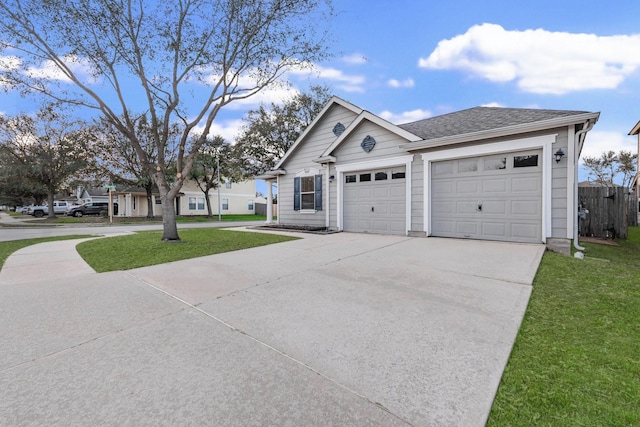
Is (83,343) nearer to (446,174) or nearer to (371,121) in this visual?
(446,174)

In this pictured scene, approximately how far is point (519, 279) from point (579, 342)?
1.92 meters

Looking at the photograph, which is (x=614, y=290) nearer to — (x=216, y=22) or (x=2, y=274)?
(x=2, y=274)

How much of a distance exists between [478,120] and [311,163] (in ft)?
19.5

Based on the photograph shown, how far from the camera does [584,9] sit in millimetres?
8141

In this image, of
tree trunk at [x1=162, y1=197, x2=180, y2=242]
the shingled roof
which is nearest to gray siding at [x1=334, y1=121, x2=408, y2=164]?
the shingled roof

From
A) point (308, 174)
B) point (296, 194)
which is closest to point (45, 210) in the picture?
point (296, 194)

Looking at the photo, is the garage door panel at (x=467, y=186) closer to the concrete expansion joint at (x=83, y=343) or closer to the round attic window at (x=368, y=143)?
the round attic window at (x=368, y=143)

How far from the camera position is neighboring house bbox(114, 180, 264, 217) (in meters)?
29.0

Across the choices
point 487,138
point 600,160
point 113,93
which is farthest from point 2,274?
point 600,160

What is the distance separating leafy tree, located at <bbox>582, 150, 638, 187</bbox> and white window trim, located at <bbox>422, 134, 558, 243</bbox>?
97.5 feet

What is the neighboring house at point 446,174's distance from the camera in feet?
21.7

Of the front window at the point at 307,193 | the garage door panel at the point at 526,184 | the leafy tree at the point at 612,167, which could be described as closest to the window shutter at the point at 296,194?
the front window at the point at 307,193

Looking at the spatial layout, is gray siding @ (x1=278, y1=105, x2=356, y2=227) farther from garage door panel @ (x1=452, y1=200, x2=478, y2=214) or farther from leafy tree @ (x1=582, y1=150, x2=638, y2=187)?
leafy tree @ (x1=582, y1=150, x2=638, y2=187)

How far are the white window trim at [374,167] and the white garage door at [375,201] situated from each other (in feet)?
0.43
